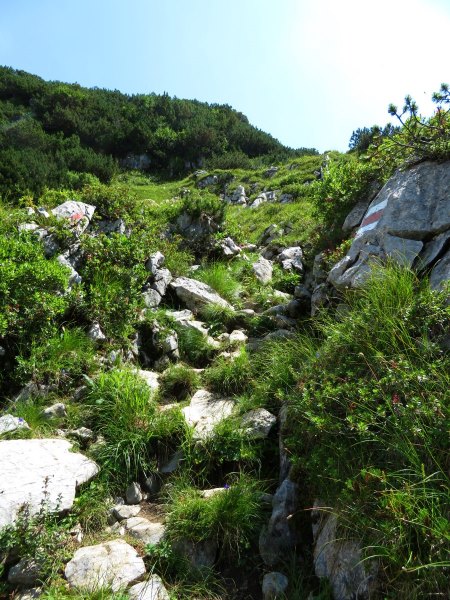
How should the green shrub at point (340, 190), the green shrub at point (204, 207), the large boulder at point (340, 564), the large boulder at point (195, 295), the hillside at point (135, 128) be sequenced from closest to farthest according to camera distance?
1. the large boulder at point (340, 564)
2. the green shrub at point (340, 190)
3. the large boulder at point (195, 295)
4. the green shrub at point (204, 207)
5. the hillside at point (135, 128)

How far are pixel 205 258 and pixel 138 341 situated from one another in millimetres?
4094

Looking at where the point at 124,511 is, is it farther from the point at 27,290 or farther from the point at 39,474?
the point at 27,290

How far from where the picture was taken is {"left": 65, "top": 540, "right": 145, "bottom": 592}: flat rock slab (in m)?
3.15

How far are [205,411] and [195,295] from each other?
3.15 m

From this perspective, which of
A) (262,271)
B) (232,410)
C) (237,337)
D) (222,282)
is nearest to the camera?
(232,410)

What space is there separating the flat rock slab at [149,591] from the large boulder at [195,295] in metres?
4.93

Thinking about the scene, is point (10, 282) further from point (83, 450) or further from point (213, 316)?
point (213, 316)

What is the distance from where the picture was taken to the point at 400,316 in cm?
388

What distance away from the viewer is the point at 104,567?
10.8ft

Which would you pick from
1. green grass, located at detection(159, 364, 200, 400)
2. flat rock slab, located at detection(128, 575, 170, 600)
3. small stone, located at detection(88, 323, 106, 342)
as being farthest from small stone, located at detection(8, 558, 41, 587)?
small stone, located at detection(88, 323, 106, 342)

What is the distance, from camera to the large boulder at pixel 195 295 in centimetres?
782

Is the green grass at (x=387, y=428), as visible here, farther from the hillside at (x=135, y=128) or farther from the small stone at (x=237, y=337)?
the hillside at (x=135, y=128)

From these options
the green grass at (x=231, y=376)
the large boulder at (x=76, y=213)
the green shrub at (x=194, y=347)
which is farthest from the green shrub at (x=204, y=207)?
the green grass at (x=231, y=376)

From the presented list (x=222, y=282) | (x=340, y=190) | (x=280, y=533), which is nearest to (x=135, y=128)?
(x=222, y=282)
